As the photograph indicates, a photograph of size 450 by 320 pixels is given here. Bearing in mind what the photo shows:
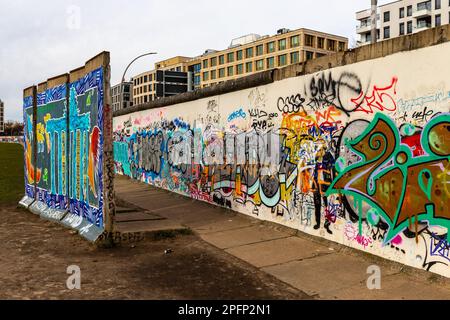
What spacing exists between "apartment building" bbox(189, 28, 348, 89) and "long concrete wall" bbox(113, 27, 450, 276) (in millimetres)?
74275

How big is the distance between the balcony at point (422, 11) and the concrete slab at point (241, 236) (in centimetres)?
7606

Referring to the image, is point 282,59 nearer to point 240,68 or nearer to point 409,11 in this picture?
point 240,68

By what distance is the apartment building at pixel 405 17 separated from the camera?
234 ft

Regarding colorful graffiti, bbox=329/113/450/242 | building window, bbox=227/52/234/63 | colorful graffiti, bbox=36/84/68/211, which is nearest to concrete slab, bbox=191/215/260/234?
colorful graffiti, bbox=329/113/450/242

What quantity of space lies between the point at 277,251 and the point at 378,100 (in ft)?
8.49

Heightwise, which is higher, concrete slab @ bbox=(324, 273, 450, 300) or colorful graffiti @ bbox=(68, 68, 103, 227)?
colorful graffiti @ bbox=(68, 68, 103, 227)

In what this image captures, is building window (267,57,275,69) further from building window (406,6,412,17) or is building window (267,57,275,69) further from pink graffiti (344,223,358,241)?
pink graffiti (344,223,358,241)

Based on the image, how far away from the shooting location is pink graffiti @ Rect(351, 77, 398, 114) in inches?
216

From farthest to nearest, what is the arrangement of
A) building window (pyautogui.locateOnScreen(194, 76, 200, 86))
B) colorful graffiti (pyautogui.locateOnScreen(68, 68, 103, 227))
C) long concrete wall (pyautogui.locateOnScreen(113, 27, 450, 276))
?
building window (pyautogui.locateOnScreen(194, 76, 200, 86)) < colorful graffiti (pyautogui.locateOnScreen(68, 68, 103, 227)) < long concrete wall (pyautogui.locateOnScreen(113, 27, 450, 276))

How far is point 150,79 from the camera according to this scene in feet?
391

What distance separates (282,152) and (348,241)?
2.11 metres

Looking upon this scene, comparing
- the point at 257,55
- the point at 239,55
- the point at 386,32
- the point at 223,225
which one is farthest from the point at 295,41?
the point at 223,225

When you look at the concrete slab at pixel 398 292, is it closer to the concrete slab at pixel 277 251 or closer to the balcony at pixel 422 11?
the concrete slab at pixel 277 251

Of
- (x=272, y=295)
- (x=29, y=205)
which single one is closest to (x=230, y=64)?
(x=29, y=205)
